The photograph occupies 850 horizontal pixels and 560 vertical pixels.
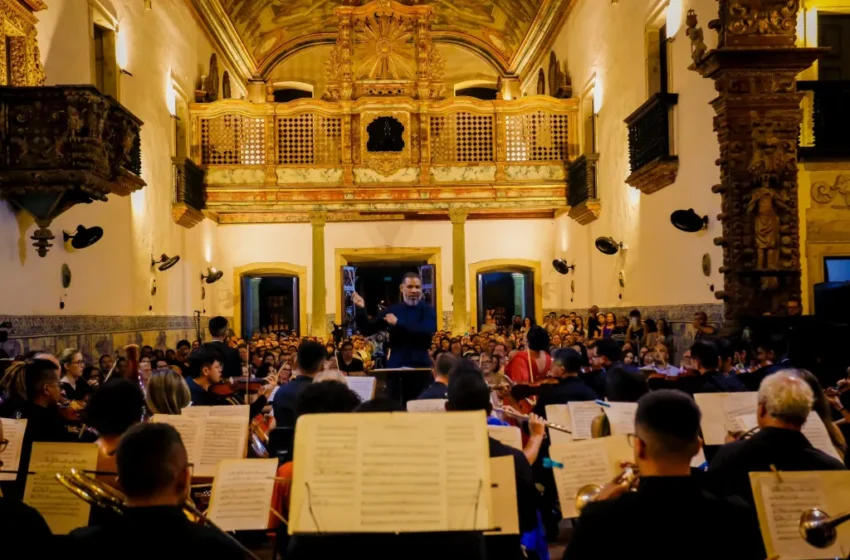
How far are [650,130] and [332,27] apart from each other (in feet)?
55.2

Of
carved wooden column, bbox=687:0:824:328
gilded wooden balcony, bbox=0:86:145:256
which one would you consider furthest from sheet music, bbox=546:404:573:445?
gilded wooden balcony, bbox=0:86:145:256

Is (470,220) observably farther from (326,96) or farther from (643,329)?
(643,329)

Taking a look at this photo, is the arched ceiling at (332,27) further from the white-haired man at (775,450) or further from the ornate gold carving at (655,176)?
the white-haired man at (775,450)

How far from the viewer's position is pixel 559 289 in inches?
1019

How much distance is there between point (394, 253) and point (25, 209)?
570 inches

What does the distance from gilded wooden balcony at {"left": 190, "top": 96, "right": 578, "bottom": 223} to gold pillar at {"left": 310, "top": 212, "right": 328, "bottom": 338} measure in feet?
2.82

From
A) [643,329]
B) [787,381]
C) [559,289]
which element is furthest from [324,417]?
[559,289]

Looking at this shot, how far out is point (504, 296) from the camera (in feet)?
93.4

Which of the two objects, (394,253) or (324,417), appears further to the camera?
(394,253)

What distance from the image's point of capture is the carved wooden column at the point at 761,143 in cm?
1160

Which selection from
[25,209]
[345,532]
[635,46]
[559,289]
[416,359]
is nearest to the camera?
[345,532]

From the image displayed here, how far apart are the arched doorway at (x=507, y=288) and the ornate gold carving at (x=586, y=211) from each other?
11.2 feet

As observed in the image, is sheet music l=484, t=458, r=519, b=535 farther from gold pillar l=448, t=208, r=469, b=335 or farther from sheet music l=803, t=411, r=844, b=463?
gold pillar l=448, t=208, r=469, b=335

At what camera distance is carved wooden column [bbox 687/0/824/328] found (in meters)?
11.6
